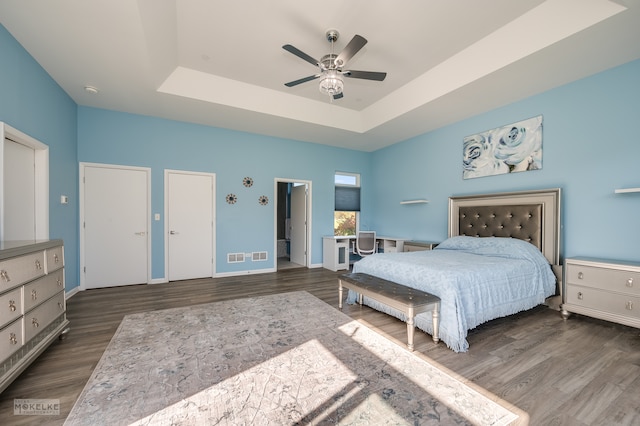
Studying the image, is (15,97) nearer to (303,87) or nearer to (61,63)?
(61,63)

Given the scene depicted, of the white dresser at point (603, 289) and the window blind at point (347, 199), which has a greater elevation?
the window blind at point (347, 199)

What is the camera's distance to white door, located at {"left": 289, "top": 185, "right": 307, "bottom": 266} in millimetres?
6422

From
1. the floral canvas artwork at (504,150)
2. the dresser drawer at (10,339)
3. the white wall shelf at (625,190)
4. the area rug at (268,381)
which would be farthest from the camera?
the floral canvas artwork at (504,150)

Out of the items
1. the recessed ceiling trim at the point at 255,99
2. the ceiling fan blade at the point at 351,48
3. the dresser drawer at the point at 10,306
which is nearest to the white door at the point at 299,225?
the recessed ceiling trim at the point at 255,99

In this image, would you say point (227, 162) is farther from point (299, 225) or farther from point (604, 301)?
point (604, 301)

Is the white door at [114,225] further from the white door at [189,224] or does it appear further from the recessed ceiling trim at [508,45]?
the recessed ceiling trim at [508,45]

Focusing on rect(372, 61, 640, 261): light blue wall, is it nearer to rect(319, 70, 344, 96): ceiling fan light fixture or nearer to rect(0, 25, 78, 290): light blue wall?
rect(319, 70, 344, 96): ceiling fan light fixture

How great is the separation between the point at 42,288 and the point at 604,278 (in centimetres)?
543

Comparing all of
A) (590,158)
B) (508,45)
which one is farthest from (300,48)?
(590,158)

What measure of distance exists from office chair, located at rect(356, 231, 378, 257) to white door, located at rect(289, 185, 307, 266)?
4.38 feet

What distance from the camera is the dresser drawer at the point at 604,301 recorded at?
266 cm

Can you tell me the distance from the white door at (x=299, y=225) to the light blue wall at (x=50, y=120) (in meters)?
4.16

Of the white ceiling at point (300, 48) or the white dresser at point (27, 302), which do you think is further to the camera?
the white ceiling at point (300, 48)

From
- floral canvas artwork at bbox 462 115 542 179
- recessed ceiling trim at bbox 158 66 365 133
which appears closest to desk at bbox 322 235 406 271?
floral canvas artwork at bbox 462 115 542 179
